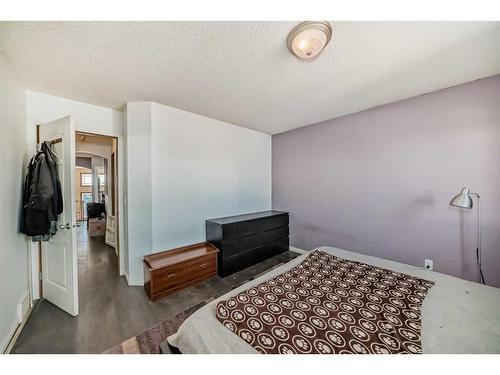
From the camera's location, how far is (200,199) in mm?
2879

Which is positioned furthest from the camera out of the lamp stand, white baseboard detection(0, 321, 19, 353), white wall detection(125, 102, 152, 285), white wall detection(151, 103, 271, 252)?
white wall detection(151, 103, 271, 252)

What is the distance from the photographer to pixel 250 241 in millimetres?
2953

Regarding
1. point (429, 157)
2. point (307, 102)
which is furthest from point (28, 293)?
point (429, 157)

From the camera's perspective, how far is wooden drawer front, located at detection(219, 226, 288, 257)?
2662 millimetres

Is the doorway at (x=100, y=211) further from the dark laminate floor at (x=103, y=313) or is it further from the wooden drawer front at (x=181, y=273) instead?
the wooden drawer front at (x=181, y=273)

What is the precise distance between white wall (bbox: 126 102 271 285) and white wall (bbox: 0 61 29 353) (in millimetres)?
879

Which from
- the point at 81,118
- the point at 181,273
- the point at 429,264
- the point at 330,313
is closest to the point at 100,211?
the point at 81,118

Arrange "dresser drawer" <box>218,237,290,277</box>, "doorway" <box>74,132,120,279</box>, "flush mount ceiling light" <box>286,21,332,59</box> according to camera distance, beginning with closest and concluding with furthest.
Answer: "flush mount ceiling light" <box>286,21,332,59</box> < "dresser drawer" <box>218,237,290,277</box> < "doorway" <box>74,132,120,279</box>

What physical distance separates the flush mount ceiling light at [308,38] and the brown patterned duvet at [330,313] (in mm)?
1718

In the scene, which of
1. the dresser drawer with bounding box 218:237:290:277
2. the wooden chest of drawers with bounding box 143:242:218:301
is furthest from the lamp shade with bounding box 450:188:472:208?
the wooden chest of drawers with bounding box 143:242:218:301

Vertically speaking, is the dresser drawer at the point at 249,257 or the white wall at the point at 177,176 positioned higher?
the white wall at the point at 177,176

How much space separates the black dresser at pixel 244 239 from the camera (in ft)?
8.71

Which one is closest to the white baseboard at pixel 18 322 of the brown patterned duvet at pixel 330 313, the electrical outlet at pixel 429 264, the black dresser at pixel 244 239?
the brown patterned duvet at pixel 330 313

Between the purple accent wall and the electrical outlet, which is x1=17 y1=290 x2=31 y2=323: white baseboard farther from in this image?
the electrical outlet
